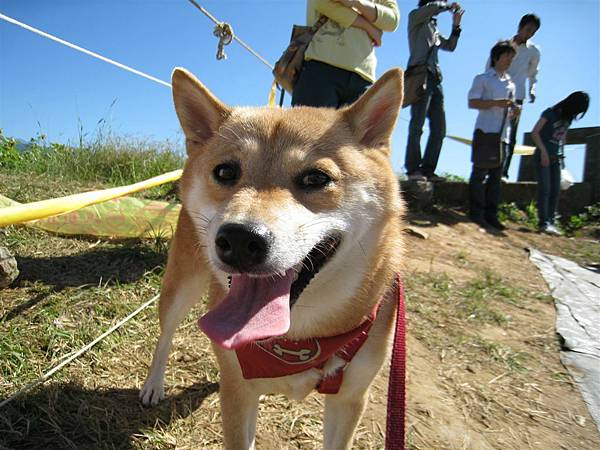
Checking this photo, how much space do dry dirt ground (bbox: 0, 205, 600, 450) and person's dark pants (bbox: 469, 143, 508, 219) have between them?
8.89ft

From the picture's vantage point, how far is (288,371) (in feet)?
4.71

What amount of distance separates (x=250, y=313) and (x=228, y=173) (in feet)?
1.81

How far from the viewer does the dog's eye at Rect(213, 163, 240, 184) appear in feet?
4.81

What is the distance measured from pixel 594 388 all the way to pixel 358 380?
1.85m

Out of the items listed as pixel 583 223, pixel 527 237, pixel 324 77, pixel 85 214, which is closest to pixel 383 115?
pixel 324 77

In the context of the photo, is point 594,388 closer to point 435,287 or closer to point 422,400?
point 422,400

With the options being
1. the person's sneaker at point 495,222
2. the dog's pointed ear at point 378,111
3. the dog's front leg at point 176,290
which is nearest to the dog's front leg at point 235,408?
the dog's front leg at point 176,290

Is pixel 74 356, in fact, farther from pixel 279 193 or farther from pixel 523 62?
pixel 523 62

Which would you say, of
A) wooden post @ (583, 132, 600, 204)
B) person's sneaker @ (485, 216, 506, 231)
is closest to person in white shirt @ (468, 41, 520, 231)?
person's sneaker @ (485, 216, 506, 231)

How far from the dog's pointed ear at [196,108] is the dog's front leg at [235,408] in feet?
3.35

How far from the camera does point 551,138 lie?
6199 mm

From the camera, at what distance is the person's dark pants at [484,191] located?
5825 mm

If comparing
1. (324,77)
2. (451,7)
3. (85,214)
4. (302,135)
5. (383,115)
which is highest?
(451,7)

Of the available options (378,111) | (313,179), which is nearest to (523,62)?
(378,111)
